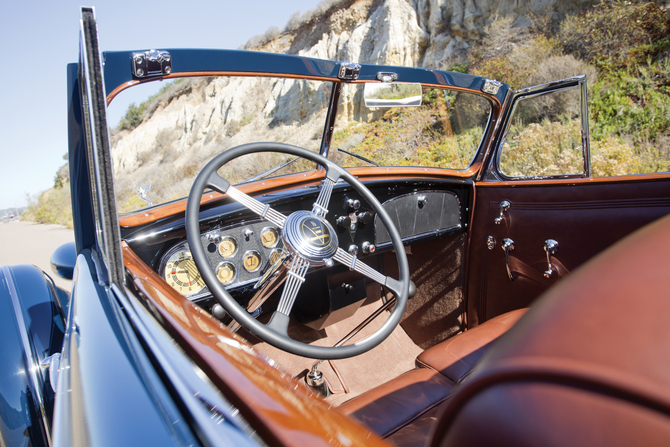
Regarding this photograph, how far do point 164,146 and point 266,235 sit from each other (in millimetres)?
855

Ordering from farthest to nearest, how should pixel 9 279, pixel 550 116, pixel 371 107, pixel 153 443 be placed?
pixel 550 116 → pixel 371 107 → pixel 9 279 → pixel 153 443

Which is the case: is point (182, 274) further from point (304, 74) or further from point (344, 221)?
point (304, 74)

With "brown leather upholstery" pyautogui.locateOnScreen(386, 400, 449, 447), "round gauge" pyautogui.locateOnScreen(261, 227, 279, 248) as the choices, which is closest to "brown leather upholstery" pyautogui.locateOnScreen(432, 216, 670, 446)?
"brown leather upholstery" pyautogui.locateOnScreen(386, 400, 449, 447)

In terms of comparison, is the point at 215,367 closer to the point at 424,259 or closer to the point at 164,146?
the point at 164,146

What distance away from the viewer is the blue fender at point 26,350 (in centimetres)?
116

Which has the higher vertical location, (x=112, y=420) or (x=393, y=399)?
(x=112, y=420)

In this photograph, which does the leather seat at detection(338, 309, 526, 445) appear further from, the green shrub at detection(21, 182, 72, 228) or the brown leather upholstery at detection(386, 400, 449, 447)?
the green shrub at detection(21, 182, 72, 228)

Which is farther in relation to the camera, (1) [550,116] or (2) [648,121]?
(2) [648,121]

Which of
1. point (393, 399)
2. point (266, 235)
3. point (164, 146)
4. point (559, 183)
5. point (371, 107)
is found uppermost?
point (371, 107)

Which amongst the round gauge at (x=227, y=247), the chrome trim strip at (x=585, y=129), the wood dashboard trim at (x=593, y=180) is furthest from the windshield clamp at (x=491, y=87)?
the round gauge at (x=227, y=247)

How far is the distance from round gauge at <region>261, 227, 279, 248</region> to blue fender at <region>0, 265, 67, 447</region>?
0.84 metres

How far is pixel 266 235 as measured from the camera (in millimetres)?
1785

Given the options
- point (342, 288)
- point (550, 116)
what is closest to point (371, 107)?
point (342, 288)

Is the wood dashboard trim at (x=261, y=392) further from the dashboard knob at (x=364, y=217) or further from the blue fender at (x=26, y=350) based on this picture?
the dashboard knob at (x=364, y=217)
